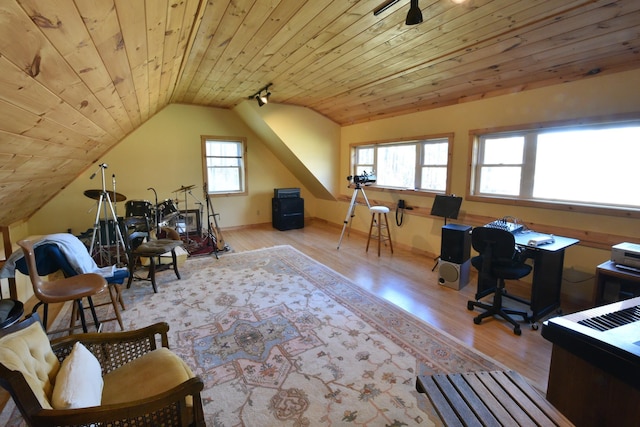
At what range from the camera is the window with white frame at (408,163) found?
4.45 m

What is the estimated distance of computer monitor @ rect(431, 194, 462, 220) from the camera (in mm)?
3883

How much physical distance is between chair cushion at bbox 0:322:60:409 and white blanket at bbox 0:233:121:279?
1.33 metres

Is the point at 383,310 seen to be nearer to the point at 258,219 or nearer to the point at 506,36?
the point at 506,36

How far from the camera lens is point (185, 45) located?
2539 millimetres

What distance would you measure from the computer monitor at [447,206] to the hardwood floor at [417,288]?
766 millimetres

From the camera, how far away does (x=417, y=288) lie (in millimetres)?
3482

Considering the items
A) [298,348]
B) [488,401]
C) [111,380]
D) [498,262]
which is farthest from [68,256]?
[498,262]

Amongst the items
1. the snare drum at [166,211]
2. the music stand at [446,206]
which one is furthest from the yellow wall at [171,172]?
the music stand at [446,206]

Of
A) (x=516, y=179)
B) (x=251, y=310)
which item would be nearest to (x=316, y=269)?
(x=251, y=310)

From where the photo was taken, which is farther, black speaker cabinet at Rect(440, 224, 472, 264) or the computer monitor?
the computer monitor

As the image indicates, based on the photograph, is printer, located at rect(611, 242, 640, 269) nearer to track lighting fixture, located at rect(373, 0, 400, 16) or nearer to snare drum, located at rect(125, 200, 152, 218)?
track lighting fixture, located at rect(373, 0, 400, 16)

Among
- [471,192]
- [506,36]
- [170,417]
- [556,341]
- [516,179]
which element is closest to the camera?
[556,341]

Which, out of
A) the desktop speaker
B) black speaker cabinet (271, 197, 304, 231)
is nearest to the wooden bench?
the desktop speaker

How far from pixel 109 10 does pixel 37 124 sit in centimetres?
94
